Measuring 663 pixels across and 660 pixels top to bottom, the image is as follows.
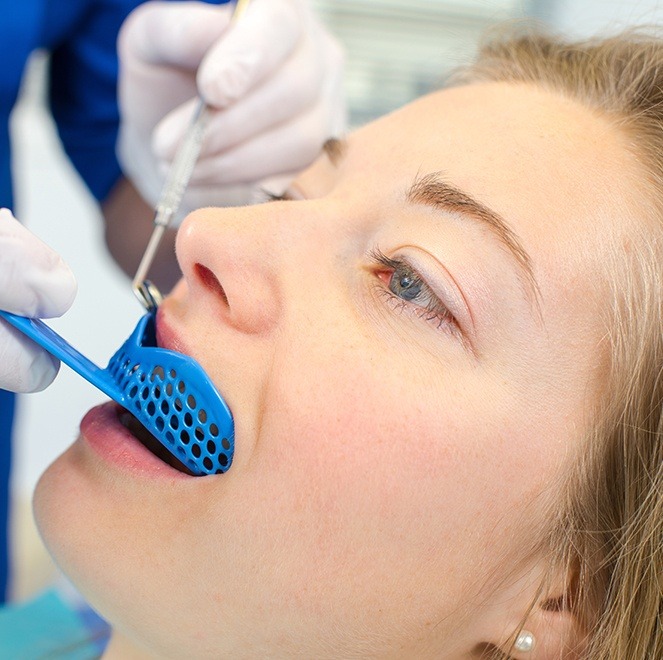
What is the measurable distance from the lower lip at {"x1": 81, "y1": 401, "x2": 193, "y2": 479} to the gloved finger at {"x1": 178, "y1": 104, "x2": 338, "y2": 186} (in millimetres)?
598

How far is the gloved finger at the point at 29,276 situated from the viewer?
0.83 meters

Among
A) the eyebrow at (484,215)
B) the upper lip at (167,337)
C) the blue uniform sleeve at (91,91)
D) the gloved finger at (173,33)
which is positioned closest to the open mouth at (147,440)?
the upper lip at (167,337)

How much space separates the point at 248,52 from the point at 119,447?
0.71 meters

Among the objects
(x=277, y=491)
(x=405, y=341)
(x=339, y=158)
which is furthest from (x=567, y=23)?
(x=277, y=491)

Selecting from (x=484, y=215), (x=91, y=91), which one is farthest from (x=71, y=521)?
(x=91, y=91)

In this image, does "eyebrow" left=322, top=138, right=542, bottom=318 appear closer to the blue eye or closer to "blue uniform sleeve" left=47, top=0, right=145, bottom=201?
the blue eye

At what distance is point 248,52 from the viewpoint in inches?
52.9

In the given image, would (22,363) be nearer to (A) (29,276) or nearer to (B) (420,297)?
(A) (29,276)

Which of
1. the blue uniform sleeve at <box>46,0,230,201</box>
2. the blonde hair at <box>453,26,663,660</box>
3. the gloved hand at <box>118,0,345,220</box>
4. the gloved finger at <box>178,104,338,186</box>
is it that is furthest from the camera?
the blue uniform sleeve at <box>46,0,230,201</box>

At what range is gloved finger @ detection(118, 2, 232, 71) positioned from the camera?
4.64ft

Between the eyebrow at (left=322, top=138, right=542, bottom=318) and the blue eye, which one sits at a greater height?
the eyebrow at (left=322, top=138, right=542, bottom=318)

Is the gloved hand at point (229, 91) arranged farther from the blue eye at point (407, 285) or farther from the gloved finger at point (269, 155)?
the blue eye at point (407, 285)

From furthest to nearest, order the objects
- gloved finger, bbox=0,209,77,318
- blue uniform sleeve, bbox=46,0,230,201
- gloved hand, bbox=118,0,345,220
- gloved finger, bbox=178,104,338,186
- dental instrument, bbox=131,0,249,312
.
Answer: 1. blue uniform sleeve, bbox=46,0,230,201
2. gloved finger, bbox=178,104,338,186
3. gloved hand, bbox=118,0,345,220
4. dental instrument, bbox=131,0,249,312
5. gloved finger, bbox=0,209,77,318

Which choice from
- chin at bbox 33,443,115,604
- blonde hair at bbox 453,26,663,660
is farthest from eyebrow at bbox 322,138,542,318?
chin at bbox 33,443,115,604
